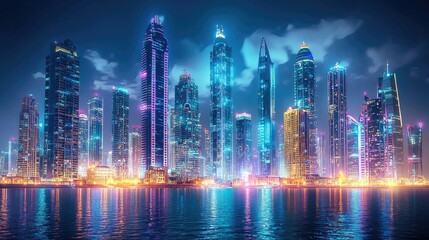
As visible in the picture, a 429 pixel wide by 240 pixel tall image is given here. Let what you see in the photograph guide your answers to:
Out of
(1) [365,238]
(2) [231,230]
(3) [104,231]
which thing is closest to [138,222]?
(3) [104,231]

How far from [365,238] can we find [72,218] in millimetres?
53481

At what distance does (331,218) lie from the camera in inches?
3155

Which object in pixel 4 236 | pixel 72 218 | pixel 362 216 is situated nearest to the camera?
pixel 4 236

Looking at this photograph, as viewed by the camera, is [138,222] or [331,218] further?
[331,218]

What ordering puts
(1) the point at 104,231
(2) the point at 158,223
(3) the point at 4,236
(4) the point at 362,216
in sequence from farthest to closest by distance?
(4) the point at 362,216
(2) the point at 158,223
(1) the point at 104,231
(3) the point at 4,236

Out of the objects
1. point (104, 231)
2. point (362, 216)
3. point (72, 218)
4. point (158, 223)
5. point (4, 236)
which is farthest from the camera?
point (362, 216)

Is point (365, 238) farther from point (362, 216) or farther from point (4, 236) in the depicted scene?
point (4, 236)

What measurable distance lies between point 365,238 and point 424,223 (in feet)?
77.7

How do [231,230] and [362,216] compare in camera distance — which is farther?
[362,216]

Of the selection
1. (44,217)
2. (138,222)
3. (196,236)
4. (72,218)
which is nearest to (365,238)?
(196,236)

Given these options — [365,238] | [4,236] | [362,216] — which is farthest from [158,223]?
[362,216]

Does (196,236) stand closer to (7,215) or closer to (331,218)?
(331,218)

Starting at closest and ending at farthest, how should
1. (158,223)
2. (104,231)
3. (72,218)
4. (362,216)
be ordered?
(104,231), (158,223), (72,218), (362,216)

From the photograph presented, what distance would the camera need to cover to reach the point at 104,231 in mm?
59719
